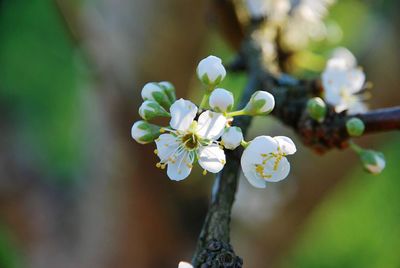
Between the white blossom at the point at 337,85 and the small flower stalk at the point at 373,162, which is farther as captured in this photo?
the white blossom at the point at 337,85

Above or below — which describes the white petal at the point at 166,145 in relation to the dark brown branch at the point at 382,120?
below

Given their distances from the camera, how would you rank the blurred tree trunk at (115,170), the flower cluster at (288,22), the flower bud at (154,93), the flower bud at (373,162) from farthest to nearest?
1. the blurred tree trunk at (115,170)
2. the flower cluster at (288,22)
3. the flower bud at (373,162)
4. the flower bud at (154,93)

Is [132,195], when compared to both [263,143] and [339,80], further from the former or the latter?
[263,143]

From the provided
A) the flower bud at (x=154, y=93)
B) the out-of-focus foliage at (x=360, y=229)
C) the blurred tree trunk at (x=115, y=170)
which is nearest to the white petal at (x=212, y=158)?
the flower bud at (x=154, y=93)

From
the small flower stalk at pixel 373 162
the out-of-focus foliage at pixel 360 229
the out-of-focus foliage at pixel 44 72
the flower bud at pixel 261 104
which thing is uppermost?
the out-of-focus foliage at pixel 44 72

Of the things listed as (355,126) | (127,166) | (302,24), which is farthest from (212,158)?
(127,166)

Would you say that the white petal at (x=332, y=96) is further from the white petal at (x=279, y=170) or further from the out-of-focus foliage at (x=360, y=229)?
the out-of-focus foliage at (x=360, y=229)

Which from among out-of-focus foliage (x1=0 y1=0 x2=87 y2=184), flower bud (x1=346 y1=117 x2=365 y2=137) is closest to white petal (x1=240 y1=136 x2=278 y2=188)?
flower bud (x1=346 y1=117 x2=365 y2=137)
